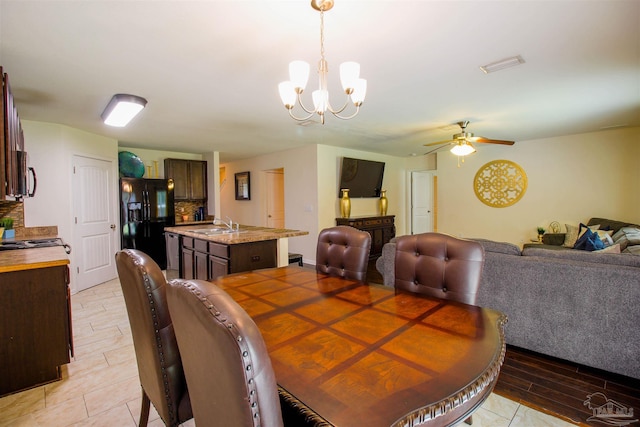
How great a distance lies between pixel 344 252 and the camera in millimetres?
2223

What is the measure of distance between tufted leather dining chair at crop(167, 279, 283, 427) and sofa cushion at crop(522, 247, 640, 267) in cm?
263

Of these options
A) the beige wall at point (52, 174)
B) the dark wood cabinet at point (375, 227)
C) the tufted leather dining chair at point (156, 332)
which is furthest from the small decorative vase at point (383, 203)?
the tufted leather dining chair at point (156, 332)

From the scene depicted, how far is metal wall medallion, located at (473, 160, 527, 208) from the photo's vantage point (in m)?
6.01

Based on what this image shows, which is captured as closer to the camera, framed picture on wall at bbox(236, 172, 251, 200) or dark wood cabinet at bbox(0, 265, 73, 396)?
dark wood cabinet at bbox(0, 265, 73, 396)

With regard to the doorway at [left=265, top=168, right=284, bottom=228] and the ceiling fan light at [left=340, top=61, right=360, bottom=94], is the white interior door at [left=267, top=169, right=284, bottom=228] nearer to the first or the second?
the doorway at [left=265, top=168, right=284, bottom=228]

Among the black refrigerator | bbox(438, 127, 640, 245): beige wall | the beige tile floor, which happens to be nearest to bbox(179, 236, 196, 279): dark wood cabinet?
the beige tile floor

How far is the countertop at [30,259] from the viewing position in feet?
6.84

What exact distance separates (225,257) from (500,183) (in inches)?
221

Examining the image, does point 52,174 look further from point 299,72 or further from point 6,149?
point 299,72

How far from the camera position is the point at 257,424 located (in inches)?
24.2

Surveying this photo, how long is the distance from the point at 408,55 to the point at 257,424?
2.42m

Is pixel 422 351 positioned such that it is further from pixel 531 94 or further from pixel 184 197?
pixel 184 197

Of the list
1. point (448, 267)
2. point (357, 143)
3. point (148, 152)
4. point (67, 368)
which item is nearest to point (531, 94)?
point (448, 267)

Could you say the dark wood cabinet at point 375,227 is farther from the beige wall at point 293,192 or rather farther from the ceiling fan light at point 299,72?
the ceiling fan light at point 299,72
